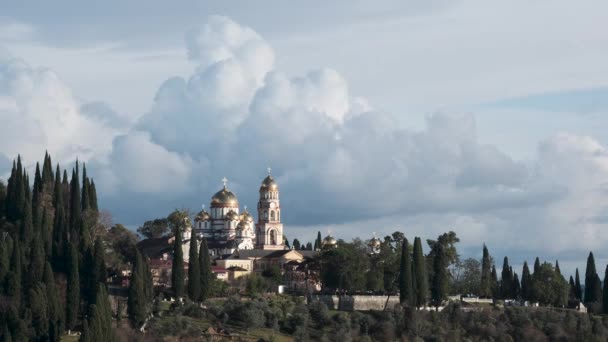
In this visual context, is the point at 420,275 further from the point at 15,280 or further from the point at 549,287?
the point at 15,280

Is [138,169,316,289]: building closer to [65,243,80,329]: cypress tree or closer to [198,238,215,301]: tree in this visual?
[198,238,215,301]: tree

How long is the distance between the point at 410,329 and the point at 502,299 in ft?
81.4

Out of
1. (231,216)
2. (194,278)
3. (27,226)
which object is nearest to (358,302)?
(194,278)

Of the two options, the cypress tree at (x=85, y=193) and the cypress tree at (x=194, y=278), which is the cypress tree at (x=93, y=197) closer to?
the cypress tree at (x=85, y=193)

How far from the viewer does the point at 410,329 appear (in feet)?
330

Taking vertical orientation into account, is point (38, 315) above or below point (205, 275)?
below

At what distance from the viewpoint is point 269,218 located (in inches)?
5423

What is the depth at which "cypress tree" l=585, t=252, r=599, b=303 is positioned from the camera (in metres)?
123

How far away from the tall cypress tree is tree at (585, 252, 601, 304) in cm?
684

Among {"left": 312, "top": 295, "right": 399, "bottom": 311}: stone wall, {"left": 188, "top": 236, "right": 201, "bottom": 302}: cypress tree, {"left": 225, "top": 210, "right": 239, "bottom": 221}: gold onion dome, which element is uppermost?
{"left": 225, "top": 210, "right": 239, "bottom": 221}: gold onion dome

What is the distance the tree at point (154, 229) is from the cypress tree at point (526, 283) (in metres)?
35.1

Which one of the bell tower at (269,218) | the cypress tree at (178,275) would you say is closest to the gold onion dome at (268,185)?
the bell tower at (269,218)

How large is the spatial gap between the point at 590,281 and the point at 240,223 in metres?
35.3

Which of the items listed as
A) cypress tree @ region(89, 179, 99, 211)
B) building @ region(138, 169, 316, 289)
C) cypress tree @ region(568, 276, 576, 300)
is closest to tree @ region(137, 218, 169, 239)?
building @ region(138, 169, 316, 289)
